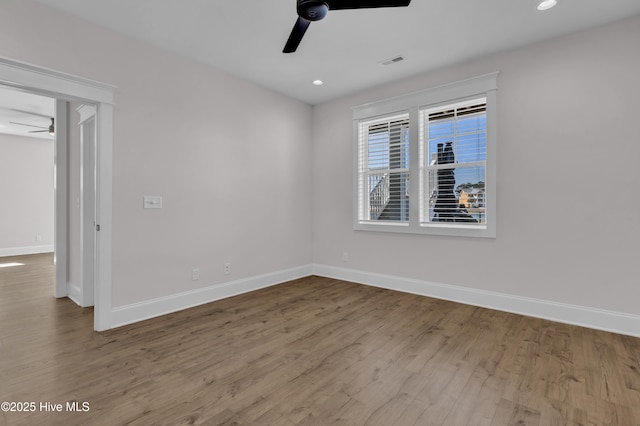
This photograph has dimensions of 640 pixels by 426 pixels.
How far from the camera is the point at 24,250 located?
282 inches

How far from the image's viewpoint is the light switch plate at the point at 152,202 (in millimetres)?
3217

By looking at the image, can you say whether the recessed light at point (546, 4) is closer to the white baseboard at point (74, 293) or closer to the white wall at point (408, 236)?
the white wall at point (408, 236)

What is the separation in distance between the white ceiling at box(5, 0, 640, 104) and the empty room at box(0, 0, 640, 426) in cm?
3

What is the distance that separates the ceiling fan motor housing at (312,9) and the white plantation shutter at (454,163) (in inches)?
95.6

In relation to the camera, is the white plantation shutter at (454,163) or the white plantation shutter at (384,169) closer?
the white plantation shutter at (454,163)

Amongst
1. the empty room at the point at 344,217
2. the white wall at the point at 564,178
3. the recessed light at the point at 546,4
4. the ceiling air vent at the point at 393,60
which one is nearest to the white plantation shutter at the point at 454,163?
the empty room at the point at 344,217

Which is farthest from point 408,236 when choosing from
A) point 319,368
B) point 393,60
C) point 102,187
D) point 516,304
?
point 102,187

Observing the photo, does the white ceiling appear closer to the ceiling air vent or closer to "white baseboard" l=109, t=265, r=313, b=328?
the ceiling air vent

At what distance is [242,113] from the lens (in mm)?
4133

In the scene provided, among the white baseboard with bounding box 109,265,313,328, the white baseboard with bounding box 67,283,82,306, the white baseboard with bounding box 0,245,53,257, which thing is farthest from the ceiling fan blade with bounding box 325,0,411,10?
the white baseboard with bounding box 0,245,53,257

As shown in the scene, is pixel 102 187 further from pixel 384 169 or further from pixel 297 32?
pixel 384 169

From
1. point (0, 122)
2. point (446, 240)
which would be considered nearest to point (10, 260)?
point (0, 122)

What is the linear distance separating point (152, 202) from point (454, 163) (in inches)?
139

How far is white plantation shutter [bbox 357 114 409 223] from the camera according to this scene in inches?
168
